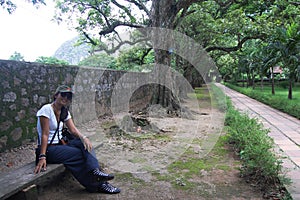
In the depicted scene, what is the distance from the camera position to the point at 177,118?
7426 millimetres

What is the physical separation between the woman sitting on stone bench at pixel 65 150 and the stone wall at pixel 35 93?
1.42 meters

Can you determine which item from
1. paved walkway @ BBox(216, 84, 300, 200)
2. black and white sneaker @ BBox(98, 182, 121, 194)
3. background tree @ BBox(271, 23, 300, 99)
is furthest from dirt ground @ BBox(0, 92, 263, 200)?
background tree @ BBox(271, 23, 300, 99)

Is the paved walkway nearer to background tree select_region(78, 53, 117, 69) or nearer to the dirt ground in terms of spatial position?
the dirt ground

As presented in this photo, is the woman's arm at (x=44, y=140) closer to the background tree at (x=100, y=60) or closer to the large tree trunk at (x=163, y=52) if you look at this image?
the large tree trunk at (x=163, y=52)

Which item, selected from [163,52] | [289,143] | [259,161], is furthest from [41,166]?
[163,52]

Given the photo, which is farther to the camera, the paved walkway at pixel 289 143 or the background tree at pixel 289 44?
the background tree at pixel 289 44

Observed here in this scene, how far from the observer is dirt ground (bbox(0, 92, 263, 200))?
8.99 feet

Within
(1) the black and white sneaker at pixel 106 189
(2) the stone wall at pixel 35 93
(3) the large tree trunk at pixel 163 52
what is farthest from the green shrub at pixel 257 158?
(3) the large tree trunk at pixel 163 52

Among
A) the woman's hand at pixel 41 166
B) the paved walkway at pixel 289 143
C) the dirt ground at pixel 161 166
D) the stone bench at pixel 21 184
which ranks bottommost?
the paved walkway at pixel 289 143

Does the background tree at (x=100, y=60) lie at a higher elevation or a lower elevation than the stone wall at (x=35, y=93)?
higher

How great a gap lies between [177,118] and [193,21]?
6.89 metres

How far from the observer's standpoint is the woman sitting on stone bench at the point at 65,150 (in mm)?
2523

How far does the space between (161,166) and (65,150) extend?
150cm

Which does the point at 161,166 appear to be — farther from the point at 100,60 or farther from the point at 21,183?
the point at 100,60
